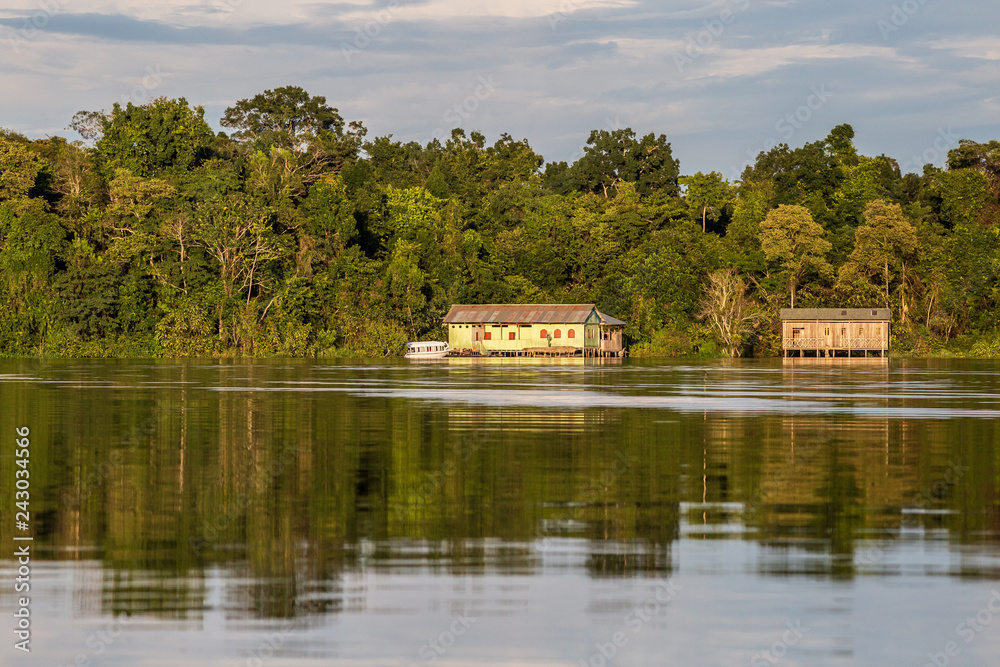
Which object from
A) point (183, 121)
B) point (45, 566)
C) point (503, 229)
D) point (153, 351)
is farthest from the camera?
point (503, 229)

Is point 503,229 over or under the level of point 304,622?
over

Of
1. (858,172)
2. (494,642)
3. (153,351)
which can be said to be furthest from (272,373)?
(858,172)

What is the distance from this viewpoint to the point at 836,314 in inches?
3639

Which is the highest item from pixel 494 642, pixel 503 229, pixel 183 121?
pixel 183 121

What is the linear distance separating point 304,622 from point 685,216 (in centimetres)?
10140

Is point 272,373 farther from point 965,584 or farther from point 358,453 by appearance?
point 965,584

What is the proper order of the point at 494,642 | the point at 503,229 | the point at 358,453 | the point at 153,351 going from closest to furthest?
the point at 494,642 → the point at 358,453 → the point at 153,351 → the point at 503,229

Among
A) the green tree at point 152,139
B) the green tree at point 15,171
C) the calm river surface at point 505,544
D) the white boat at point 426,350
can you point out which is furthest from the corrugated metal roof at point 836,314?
the calm river surface at point 505,544

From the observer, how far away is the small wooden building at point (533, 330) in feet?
310

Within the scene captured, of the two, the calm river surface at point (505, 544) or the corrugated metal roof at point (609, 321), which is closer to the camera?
the calm river surface at point (505, 544)

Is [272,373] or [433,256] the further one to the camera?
[433,256]

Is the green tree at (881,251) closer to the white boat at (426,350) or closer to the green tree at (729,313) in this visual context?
the green tree at (729,313)

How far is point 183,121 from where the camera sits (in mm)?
103000

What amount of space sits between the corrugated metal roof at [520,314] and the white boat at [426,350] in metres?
3.58
